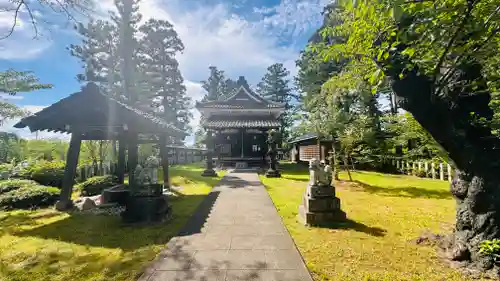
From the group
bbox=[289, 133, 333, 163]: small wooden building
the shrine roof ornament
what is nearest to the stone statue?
bbox=[289, 133, 333, 163]: small wooden building

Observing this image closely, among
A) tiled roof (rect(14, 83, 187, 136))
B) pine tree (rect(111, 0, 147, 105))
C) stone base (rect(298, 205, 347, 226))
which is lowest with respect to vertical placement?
stone base (rect(298, 205, 347, 226))

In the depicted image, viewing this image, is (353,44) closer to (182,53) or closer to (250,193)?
(250,193)

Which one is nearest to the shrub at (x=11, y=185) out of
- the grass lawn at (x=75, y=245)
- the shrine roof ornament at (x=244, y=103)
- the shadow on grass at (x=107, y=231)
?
the grass lawn at (x=75, y=245)

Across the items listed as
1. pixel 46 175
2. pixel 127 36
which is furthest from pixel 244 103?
pixel 46 175

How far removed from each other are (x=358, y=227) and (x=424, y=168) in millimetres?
11578

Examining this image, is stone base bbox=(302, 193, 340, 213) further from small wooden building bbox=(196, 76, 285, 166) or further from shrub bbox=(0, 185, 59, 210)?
small wooden building bbox=(196, 76, 285, 166)

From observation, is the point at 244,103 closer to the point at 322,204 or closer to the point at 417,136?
the point at 417,136

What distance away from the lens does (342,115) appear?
12.3 metres

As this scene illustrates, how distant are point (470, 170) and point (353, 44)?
2602mm

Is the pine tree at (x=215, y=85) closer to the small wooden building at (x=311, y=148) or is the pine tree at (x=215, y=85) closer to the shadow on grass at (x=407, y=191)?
the small wooden building at (x=311, y=148)

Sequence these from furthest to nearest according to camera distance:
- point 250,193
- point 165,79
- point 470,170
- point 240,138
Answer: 1. point 165,79
2. point 240,138
3. point 250,193
4. point 470,170

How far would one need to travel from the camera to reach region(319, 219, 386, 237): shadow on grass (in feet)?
15.5

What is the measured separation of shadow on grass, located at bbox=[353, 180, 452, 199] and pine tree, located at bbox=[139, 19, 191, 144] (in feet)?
73.2

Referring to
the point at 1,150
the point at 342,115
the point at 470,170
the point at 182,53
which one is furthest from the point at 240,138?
the point at 470,170
